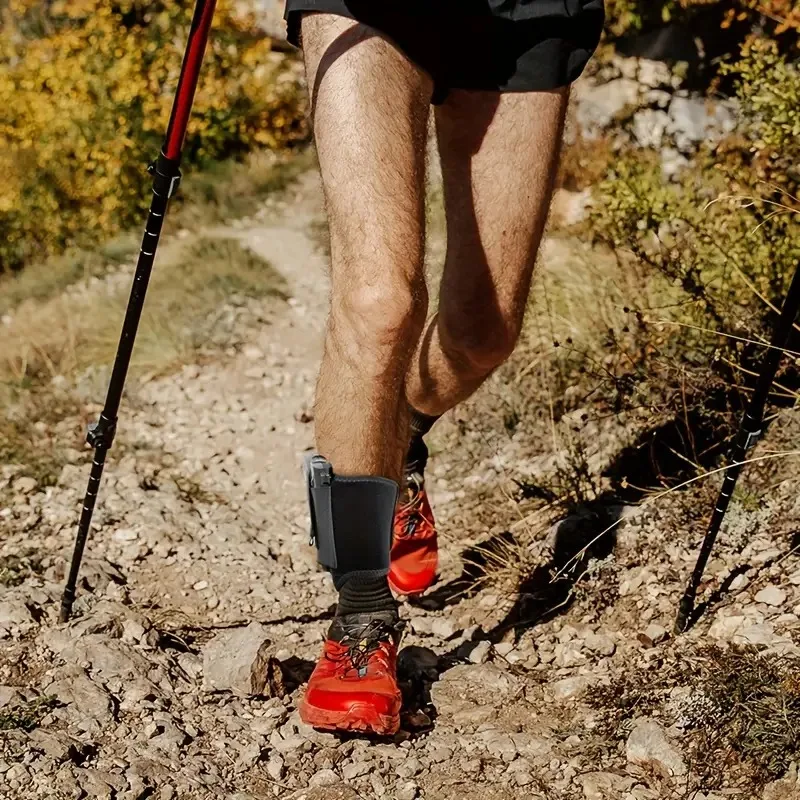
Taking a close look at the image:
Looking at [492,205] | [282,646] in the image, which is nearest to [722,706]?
[282,646]

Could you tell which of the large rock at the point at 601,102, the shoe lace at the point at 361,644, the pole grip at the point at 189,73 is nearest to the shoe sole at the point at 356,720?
the shoe lace at the point at 361,644

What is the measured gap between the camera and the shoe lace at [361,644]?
8.50 ft

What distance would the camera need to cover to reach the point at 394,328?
234 cm

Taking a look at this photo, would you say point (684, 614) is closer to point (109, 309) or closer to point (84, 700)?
point (84, 700)

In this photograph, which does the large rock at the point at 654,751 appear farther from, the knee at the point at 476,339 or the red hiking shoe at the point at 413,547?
the knee at the point at 476,339

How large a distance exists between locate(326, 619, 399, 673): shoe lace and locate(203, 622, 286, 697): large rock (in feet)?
0.97

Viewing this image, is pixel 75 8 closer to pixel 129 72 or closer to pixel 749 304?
pixel 129 72

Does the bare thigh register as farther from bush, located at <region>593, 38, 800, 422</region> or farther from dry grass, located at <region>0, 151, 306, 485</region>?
dry grass, located at <region>0, 151, 306, 485</region>

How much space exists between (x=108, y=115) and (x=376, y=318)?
5.90 metres

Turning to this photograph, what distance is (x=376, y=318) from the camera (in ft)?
7.63

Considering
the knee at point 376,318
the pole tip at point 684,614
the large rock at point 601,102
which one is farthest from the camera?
the large rock at point 601,102

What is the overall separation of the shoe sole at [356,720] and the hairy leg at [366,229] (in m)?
0.53

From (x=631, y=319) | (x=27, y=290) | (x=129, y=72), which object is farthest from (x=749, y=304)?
(x=129, y=72)

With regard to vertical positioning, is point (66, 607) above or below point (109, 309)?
A: above
